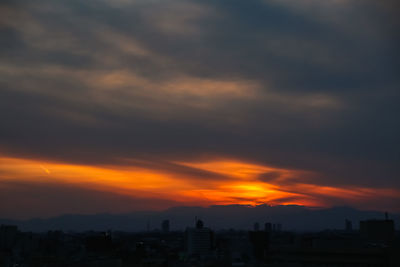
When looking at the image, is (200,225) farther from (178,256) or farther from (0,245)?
(0,245)

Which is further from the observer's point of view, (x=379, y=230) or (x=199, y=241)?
(x=199, y=241)

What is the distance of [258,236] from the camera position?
15188 cm

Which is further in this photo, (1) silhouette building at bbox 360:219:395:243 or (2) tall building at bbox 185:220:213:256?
(2) tall building at bbox 185:220:213:256

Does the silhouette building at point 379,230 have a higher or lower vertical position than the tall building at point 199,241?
higher

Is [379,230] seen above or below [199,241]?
above

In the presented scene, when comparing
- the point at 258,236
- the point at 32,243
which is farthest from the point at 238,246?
the point at 32,243

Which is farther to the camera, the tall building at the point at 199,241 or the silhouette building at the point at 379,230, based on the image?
the tall building at the point at 199,241

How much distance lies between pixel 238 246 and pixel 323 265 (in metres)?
69.7

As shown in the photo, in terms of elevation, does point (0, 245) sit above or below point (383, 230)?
below

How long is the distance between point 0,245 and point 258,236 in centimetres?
8927

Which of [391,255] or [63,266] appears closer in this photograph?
[391,255]

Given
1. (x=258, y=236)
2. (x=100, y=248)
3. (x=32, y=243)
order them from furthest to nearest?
(x=258, y=236), (x=32, y=243), (x=100, y=248)

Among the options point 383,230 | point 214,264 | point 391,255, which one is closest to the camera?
point 391,255

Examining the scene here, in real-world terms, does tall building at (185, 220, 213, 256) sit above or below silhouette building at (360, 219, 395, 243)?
below
